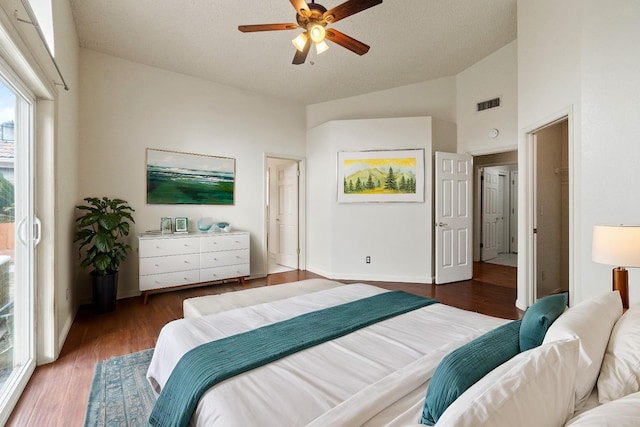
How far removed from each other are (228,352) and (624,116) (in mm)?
2629

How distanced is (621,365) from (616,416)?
1.60 feet

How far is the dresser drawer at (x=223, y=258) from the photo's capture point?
4.07 metres

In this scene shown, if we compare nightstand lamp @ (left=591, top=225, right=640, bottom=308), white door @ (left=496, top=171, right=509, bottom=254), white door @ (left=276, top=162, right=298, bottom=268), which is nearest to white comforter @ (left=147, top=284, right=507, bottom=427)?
nightstand lamp @ (left=591, top=225, right=640, bottom=308)

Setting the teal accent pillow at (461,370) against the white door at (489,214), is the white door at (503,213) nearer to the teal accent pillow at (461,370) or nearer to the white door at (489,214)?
the white door at (489,214)

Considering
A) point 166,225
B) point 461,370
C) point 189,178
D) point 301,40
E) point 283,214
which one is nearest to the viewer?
point 461,370

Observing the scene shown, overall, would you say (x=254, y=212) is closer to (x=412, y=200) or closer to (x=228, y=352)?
(x=412, y=200)

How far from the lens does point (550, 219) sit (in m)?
3.77

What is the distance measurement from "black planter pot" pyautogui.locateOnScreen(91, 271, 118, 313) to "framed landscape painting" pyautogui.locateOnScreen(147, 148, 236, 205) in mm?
1150

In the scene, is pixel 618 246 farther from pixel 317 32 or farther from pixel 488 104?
pixel 488 104

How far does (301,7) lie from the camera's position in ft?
7.49

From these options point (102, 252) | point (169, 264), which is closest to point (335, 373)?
point (102, 252)

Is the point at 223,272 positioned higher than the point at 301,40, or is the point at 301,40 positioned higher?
the point at 301,40

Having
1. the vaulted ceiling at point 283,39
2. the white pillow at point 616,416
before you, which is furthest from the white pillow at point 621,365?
the vaulted ceiling at point 283,39

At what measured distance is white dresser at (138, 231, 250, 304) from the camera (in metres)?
3.66
